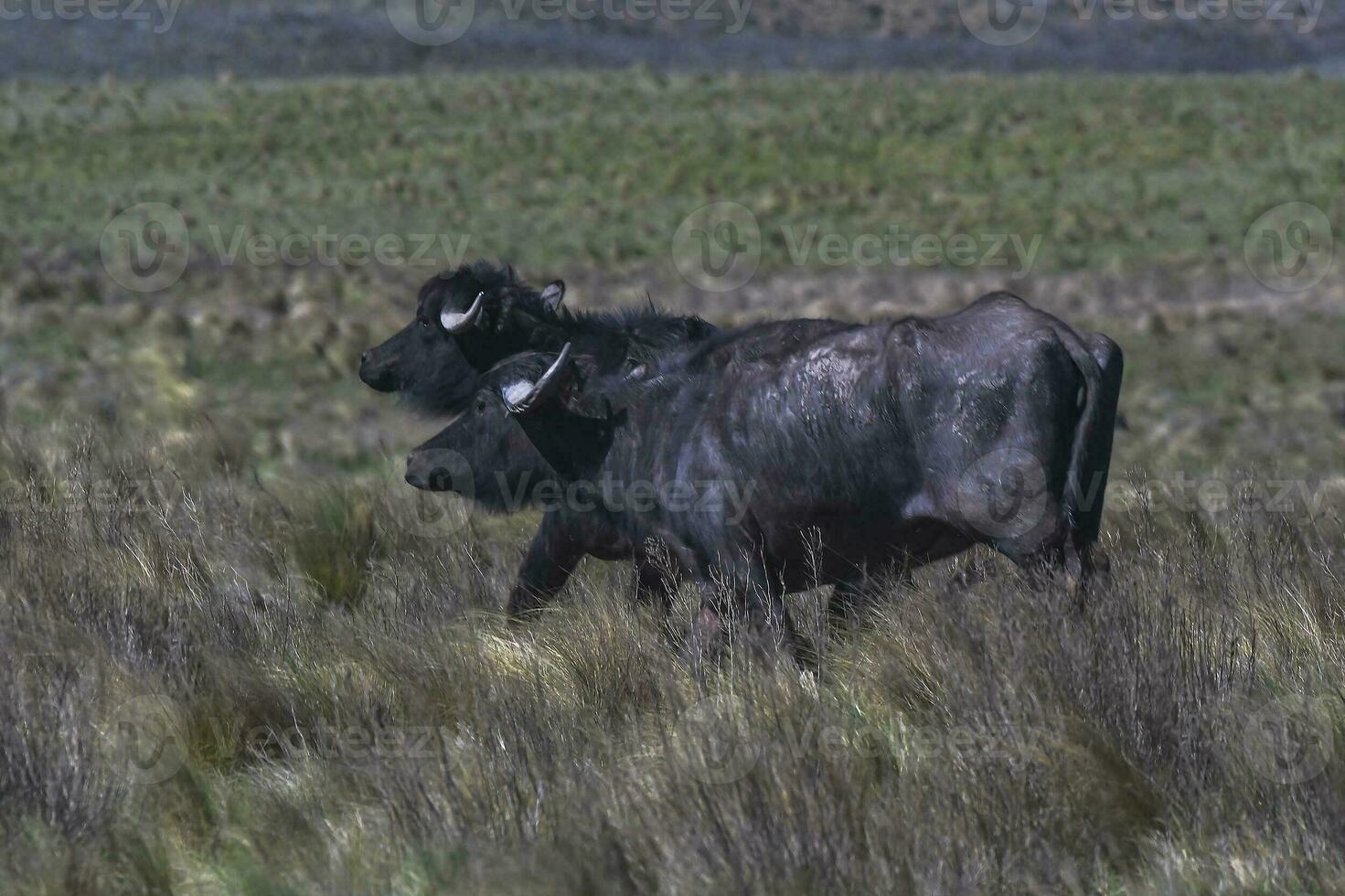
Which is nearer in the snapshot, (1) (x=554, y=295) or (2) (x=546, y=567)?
(2) (x=546, y=567)

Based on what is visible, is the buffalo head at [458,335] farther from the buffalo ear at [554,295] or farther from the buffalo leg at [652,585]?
→ the buffalo leg at [652,585]

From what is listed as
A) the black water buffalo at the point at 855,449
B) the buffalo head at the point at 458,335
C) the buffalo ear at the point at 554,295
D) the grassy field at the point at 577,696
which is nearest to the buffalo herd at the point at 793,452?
the black water buffalo at the point at 855,449

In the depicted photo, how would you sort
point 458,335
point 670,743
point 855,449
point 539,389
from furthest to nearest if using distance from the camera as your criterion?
point 458,335 → point 539,389 → point 855,449 → point 670,743

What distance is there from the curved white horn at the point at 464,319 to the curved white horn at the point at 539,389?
26.6 inches

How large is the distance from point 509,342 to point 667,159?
30909 mm

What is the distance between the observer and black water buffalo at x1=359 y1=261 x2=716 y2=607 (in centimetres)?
784

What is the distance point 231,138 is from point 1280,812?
38.2 m

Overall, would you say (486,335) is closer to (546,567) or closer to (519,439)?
(519,439)

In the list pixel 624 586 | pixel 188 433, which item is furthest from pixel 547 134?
pixel 624 586

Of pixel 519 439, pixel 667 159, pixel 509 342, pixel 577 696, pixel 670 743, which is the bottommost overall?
pixel 667 159

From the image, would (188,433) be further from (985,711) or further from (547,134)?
(547,134)

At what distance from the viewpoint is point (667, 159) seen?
128ft

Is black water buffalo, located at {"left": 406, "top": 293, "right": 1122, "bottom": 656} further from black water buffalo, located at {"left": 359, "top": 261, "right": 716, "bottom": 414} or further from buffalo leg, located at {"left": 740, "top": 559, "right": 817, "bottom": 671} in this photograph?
black water buffalo, located at {"left": 359, "top": 261, "right": 716, "bottom": 414}

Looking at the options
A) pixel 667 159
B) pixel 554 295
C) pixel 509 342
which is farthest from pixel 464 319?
pixel 667 159
